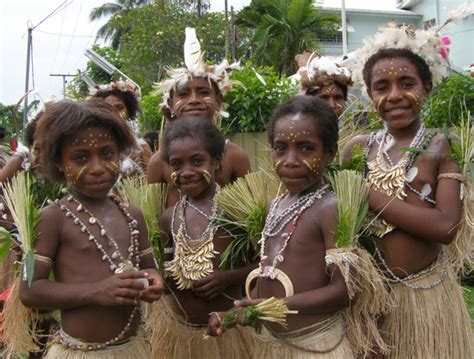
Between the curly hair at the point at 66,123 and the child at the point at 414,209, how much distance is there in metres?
1.13

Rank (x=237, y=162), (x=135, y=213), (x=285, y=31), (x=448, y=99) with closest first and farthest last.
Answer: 1. (x=135, y=213)
2. (x=237, y=162)
3. (x=448, y=99)
4. (x=285, y=31)

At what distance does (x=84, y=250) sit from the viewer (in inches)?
93.5

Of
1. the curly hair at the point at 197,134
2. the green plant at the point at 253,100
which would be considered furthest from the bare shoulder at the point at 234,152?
the green plant at the point at 253,100

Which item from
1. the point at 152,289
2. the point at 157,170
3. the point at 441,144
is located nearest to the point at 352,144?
the point at 441,144

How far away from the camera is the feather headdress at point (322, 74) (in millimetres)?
3498

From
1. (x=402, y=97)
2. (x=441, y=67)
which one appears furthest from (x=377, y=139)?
(x=441, y=67)

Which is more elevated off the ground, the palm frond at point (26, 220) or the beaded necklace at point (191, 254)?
the palm frond at point (26, 220)

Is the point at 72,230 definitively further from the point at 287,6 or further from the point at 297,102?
the point at 287,6

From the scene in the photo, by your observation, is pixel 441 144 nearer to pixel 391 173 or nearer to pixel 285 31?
pixel 391 173

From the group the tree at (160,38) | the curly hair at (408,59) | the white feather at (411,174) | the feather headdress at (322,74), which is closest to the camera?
the white feather at (411,174)

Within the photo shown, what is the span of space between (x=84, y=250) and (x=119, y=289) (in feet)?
0.88

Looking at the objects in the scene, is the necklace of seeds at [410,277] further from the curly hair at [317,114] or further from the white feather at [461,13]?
the white feather at [461,13]

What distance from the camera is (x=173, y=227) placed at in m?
2.96

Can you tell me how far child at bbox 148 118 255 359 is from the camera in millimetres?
2826
